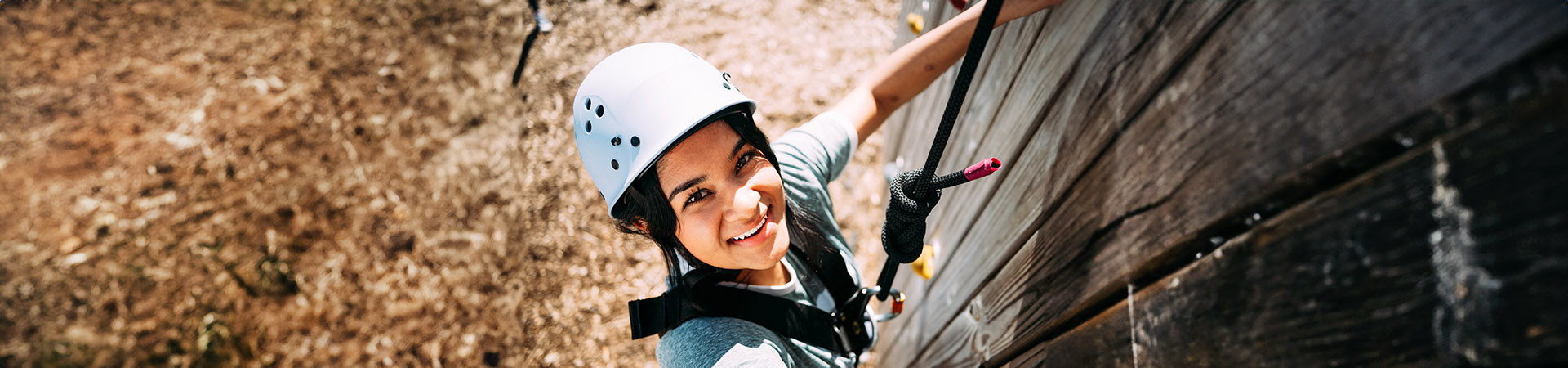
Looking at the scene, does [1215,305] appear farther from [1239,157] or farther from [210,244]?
[210,244]

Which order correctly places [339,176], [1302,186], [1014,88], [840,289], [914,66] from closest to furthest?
[1302,186] → [1014,88] → [914,66] → [840,289] → [339,176]

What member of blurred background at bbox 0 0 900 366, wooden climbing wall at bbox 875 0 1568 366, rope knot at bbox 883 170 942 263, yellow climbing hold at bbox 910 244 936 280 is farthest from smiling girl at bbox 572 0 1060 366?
blurred background at bbox 0 0 900 366

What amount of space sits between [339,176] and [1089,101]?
16.6 ft

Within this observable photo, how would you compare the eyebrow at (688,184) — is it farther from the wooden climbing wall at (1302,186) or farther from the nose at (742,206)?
the wooden climbing wall at (1302,186)

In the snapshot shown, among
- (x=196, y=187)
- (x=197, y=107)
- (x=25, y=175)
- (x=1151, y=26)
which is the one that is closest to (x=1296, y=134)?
(x=1151, y=26)

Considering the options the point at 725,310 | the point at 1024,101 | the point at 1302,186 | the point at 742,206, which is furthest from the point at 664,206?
the point at 1302,186

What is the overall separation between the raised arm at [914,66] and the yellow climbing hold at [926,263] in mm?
654

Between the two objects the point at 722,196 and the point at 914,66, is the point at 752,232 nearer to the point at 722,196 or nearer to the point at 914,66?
the point at 722,196

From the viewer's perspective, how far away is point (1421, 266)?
2.07 feet

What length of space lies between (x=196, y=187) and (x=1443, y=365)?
612 cm

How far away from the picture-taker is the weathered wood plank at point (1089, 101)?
100cm

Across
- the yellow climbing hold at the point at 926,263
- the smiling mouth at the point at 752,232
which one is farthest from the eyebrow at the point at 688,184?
the yellow climbing hold at the point at 926,263

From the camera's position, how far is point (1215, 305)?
880 mm

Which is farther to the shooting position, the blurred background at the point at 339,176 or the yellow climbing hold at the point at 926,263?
the blurred background at the point at 339,176
